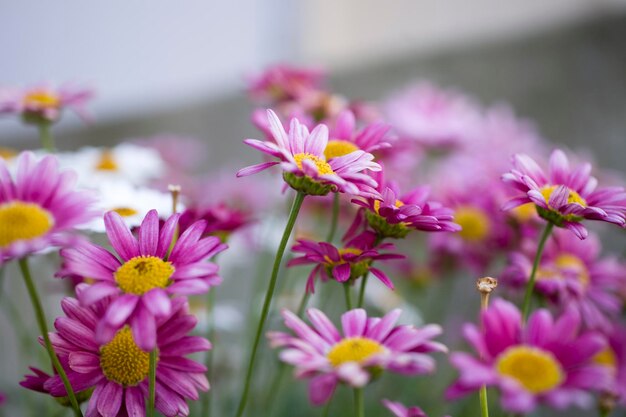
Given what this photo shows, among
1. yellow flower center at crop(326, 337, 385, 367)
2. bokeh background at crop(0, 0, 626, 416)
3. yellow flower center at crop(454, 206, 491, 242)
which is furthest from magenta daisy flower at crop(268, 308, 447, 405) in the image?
bokeh background at crop(0, 0, 626, 416)

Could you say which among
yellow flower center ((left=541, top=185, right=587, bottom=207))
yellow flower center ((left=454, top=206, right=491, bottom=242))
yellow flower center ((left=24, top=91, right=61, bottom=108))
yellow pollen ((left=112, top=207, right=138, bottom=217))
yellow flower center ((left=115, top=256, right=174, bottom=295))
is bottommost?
yellow flower center ((left=454, top=206, right=491, bottom=242))

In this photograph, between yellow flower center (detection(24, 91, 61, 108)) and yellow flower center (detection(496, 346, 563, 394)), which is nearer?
yellow flower center (detection(496, 346, 563, 394))

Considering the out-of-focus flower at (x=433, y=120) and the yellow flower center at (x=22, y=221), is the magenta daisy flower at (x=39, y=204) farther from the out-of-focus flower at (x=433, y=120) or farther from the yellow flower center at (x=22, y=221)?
the out-of-focus flower at (x=433, y=120)

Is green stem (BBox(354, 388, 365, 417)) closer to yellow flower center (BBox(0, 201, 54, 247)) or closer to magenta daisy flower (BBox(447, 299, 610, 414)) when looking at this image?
magenta daisy flower (BBox(447, 299, 610, 414))

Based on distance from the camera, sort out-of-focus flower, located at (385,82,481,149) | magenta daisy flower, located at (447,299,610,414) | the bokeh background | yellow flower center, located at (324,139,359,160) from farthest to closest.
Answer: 1. the bokeh background
2. out-of-focus flower, located at (385,82,481,149)
3. yellow flower center, located at (324,139,359,160)
4. magenta daisy flower, located at (447,299,610,414)

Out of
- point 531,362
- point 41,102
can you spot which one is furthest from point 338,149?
point 41,102

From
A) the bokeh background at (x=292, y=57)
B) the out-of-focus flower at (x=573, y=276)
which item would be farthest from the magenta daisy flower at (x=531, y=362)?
the bokeh background at (x=292, y=57)

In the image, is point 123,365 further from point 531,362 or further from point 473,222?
point 473,222
